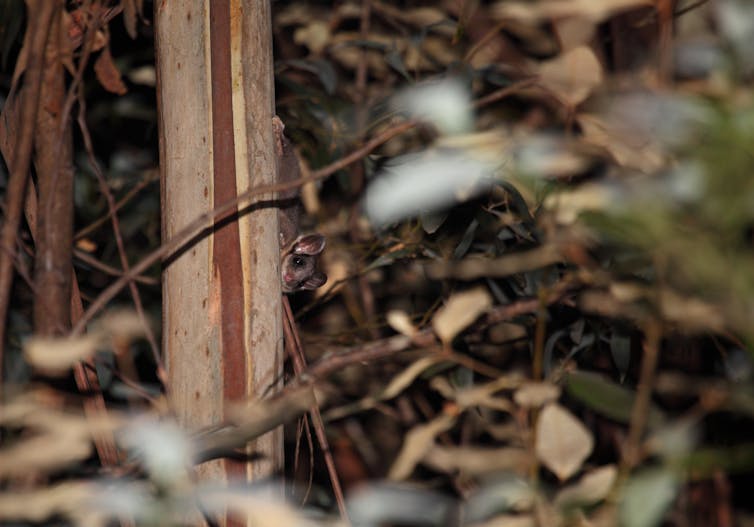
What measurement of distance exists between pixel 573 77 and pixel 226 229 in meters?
0.48

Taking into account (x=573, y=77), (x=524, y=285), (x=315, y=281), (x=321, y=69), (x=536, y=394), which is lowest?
(x=315, y=281)

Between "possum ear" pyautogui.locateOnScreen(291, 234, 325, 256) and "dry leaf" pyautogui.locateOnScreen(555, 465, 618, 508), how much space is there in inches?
41.7

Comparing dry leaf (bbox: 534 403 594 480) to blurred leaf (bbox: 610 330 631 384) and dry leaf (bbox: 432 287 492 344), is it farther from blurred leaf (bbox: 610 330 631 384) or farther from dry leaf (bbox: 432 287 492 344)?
blurred leaf (bbox: 610 330 631 384)

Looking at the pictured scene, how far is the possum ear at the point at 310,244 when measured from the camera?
1.80 meters

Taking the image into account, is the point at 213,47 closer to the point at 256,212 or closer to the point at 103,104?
the point at 256,212

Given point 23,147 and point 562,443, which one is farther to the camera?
point 23,147

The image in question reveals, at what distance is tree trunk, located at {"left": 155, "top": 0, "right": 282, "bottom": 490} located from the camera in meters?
1.12

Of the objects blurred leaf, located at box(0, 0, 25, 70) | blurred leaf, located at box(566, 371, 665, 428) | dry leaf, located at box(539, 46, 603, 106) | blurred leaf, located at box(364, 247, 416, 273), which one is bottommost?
blurred leaf, located at box(364, 247, 416, 273)

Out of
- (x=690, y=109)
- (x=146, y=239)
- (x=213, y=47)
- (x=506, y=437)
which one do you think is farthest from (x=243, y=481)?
(x=146, y=239)

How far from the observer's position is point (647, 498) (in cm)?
66

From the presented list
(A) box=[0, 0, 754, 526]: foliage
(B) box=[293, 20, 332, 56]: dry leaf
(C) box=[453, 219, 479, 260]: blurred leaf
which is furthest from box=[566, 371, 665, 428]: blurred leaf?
(B) box=[293, 20, 332, 56]: dry leaf

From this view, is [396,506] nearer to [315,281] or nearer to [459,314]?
[459,314]

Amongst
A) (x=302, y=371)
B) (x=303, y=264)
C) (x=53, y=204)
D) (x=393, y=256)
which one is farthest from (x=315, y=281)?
(x=53, y=204)

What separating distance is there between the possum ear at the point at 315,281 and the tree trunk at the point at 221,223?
2.35ft
